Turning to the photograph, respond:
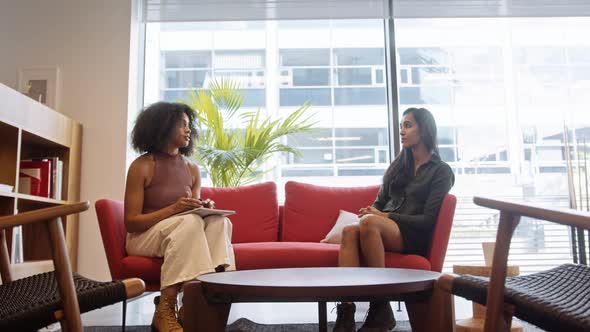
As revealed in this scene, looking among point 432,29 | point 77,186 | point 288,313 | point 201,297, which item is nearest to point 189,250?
point 201,297

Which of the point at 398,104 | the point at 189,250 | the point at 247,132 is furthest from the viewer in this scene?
the point at 398,104

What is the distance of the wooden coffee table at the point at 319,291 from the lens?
1.29 metres

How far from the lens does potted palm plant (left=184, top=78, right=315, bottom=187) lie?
364 centimetres

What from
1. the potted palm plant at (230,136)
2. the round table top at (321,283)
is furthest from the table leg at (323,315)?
the potted palm plant at (230,136)

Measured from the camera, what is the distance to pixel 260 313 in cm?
298

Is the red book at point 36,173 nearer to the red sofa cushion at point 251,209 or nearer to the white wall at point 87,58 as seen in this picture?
the white wall at point 87,58

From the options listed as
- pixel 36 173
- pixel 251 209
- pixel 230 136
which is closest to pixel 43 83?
pixel 36 173

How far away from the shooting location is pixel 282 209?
3.39 metres

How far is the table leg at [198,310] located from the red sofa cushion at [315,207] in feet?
5.42

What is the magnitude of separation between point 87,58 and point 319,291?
3.38 metres

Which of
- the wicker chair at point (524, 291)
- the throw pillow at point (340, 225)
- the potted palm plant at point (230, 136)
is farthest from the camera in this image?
the potted palm plant at point (230, 136)

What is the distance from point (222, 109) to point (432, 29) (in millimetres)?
1981

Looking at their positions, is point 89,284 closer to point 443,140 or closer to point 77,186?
point 77,186

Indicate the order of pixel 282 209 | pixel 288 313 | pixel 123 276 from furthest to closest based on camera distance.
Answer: pixel 282 209 → pixel 288 313 → pixel 123 276
